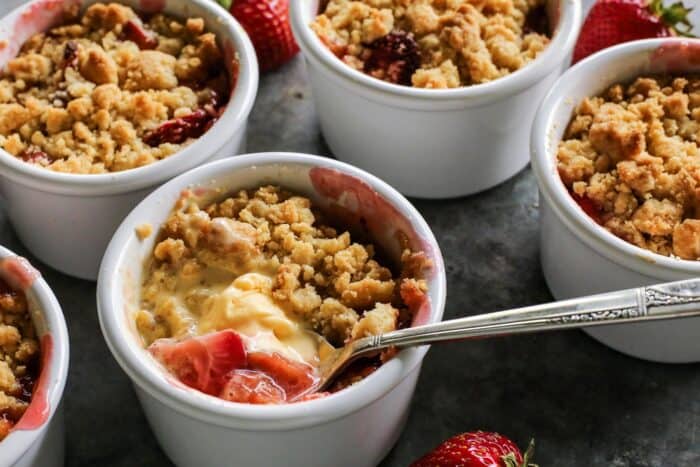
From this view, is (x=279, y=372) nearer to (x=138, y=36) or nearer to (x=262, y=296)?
(x=262, y=296)

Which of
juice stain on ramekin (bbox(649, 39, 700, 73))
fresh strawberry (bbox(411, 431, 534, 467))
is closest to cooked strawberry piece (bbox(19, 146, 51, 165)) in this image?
fresh strawberry (bbox(411, 431, 534, 467))

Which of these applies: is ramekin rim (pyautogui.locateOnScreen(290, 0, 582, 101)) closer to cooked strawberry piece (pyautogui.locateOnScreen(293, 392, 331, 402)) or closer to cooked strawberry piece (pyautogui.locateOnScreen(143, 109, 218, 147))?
cooked strawberry piece (pyautogui.locateOnScreen(143, 109, 218, 147))

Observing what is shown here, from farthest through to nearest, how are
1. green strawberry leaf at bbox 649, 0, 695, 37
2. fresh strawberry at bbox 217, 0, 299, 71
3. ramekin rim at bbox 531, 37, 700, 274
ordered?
fresh strawberry at bbox 217, 0, 299, 71 < green strawberry leaf at bbox 649, 0, 695, 37 < ramekin rim at bbox 531, 37, 700, 274

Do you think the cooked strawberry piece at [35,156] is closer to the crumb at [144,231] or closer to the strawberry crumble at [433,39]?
the crumb at [144,231]

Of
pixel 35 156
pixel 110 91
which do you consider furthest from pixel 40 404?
pixel 110 91

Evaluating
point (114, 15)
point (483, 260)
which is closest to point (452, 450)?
point (483, 260)

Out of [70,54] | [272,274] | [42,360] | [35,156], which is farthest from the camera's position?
[70,54]

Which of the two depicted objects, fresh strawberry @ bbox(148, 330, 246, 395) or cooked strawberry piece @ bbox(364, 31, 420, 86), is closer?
fresh strawberry @ bbox(148, 330, 246, 395)
